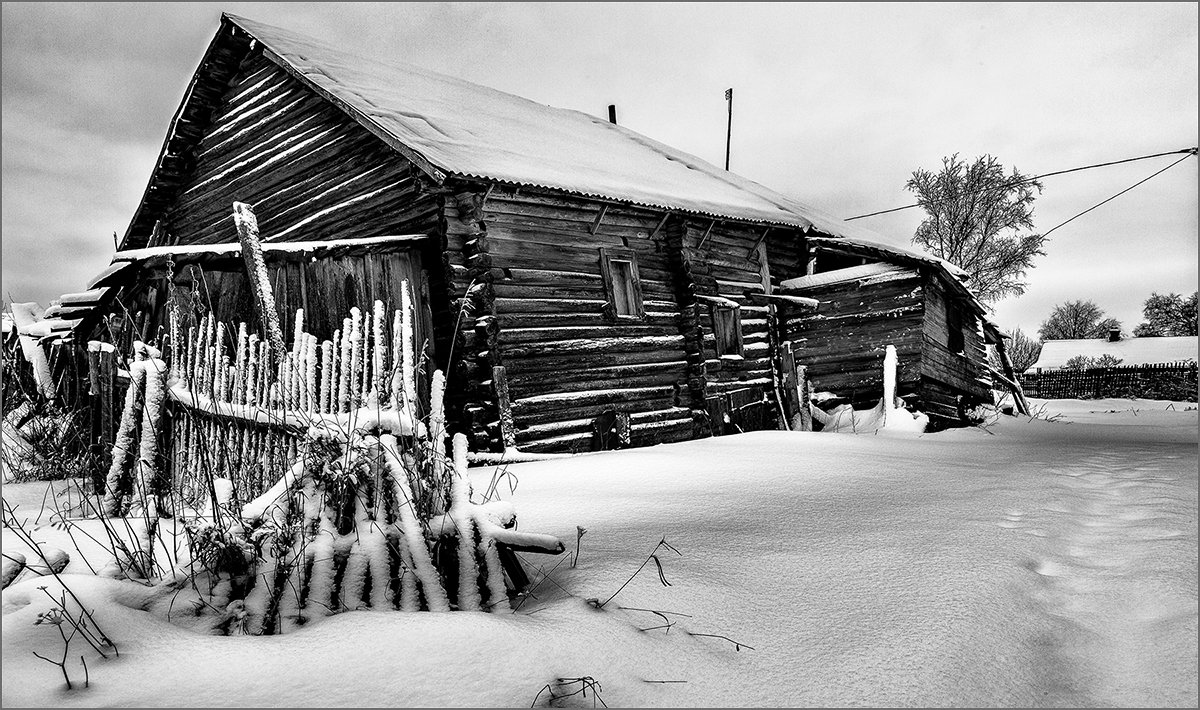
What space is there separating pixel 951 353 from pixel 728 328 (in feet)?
15.5

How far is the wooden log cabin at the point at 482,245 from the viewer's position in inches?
282

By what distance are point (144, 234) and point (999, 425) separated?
16.1 metres

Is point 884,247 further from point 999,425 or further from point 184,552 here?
point 184,552

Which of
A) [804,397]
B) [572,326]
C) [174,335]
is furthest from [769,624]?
[804,397]

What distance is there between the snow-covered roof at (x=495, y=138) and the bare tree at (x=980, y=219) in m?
15.2

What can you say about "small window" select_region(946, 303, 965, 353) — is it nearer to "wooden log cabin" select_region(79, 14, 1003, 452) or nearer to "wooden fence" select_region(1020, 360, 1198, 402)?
"wooden log cabin" select_region(79, 14, 1003, 452)

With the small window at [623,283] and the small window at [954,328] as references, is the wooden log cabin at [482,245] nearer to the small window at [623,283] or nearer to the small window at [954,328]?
the small window at [623,283]

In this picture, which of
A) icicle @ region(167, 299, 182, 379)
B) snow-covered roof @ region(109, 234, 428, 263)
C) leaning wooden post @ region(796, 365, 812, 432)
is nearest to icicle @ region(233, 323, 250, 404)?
icicle @ region(167, 299, 182, 379)

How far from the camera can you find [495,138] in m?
9.89

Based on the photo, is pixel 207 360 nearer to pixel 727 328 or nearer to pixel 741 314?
pixel 727 328

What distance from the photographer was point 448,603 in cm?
228

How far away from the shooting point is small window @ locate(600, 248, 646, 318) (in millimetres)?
9430

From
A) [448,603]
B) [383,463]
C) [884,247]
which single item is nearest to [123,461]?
[383,463]

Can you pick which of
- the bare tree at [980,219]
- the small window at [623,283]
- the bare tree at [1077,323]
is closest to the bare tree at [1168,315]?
the bare tree at [1077,323]
